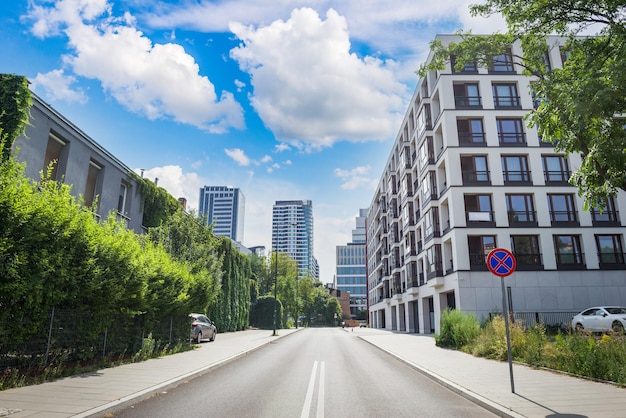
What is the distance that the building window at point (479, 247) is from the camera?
98.7 ft

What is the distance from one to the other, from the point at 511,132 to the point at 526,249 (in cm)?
975

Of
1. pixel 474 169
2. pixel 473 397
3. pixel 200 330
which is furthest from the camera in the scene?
pixel 474 169

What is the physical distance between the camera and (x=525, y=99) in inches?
1339

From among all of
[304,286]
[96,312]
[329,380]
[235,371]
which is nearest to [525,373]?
[329,380]

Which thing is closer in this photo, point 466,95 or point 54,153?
point 54,153

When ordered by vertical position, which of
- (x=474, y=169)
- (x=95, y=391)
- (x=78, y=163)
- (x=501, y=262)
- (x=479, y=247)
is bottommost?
(x=95, y=391)

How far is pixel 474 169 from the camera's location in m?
32.8

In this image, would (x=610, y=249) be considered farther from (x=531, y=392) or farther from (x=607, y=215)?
(x=531, y=392)

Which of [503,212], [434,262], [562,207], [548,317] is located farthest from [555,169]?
[434,262]

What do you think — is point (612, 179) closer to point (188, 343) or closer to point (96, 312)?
point (96, 312)

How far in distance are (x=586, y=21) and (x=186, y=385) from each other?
13112 millimetres

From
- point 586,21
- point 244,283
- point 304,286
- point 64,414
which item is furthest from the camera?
point 304,286

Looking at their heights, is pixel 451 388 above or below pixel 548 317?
below

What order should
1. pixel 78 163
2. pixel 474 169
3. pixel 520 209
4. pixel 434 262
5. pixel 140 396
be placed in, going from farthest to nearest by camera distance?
pixel 434 262, pixel 474 169, pixel 520 209, pixel 78 163, pixel 140 396
